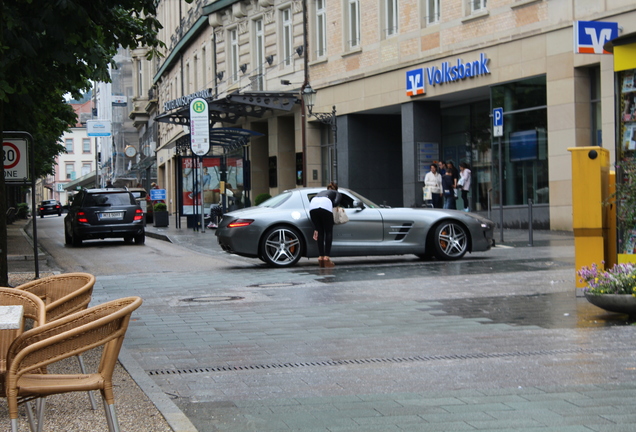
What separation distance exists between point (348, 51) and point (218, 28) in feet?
44.0

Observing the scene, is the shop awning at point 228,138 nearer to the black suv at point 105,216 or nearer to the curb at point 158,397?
the black suv at point 105,216

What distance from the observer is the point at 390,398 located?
19.4 ft

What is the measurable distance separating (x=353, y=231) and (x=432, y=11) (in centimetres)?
1459

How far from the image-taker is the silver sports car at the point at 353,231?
15883 millimetres

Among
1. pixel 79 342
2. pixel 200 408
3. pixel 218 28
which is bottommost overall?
pixel 200 408

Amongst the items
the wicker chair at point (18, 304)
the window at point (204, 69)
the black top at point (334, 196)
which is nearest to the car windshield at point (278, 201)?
the black top at point (334, 196)

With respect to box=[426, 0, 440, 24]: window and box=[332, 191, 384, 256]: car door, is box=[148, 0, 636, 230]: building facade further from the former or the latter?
box=[332, 191, 384, 256]: car door

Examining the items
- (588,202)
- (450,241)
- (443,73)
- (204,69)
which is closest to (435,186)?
(443,73)

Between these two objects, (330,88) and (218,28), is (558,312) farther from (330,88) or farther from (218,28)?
(218,28)

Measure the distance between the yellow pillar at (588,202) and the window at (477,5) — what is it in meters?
16.8

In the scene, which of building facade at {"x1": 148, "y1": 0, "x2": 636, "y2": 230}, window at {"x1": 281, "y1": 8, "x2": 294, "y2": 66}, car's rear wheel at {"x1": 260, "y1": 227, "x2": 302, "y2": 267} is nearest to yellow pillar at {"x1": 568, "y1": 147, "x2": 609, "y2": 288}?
car's rear wheel at {"x1": 260, "y1": 227, "x2": 302, "y2": 267}

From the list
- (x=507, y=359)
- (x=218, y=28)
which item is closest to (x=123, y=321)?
(x=507, y=359)

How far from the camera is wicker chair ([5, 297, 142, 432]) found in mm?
4062

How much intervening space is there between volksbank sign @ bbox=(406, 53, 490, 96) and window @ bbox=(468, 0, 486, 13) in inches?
54.7
